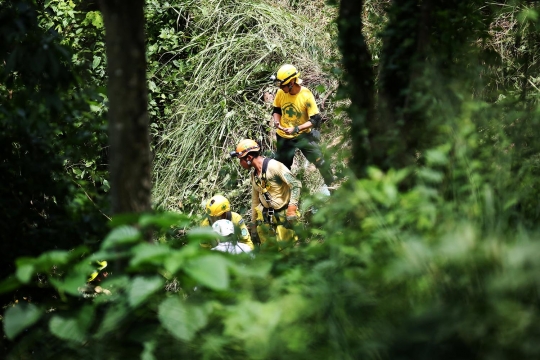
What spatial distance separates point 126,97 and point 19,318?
34.1 inches

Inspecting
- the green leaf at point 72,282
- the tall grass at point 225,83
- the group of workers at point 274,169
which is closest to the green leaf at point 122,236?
Answer: the green leaf at point 72,282

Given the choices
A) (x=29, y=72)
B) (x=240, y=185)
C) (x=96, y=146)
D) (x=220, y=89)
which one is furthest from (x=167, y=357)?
(x=220, y=89)

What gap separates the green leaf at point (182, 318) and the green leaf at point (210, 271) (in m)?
0.17

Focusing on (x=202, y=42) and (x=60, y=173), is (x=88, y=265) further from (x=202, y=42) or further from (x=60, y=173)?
(x=202, y=42)

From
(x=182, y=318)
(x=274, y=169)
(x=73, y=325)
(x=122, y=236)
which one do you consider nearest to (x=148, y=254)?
(x=122, y=236)

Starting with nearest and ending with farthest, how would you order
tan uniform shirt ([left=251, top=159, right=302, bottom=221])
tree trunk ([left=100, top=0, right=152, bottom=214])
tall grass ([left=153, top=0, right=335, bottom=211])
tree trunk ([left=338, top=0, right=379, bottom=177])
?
tree trunk ([left=100, top=0, right=152, bottom=214]) → tree trunk ([left=338, top=0, right=379, bottom=177]) → tan uniform shirt ([left=251, top=159, right=302, bottom=221]) → tall grass ([left=153, top=0, right=335, bottom=211])

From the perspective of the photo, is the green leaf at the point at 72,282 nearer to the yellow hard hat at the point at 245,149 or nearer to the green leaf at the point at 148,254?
the green leaf at the point at 148,254

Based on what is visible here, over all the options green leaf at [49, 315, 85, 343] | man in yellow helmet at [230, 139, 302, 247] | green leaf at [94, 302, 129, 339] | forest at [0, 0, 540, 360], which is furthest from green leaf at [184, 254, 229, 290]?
man in yellow helmet at [230, 139, 302, 247]

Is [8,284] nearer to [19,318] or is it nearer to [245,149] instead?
[19,318]

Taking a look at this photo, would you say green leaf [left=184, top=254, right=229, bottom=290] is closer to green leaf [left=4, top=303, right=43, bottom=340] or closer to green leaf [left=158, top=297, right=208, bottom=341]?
green leaf [left=158, top=297, right=208, bottom=341]

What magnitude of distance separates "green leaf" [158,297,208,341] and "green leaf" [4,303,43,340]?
0.39 m

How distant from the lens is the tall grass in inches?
427

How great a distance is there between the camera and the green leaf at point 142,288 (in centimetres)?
238

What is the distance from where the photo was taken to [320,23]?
12.3 metres
